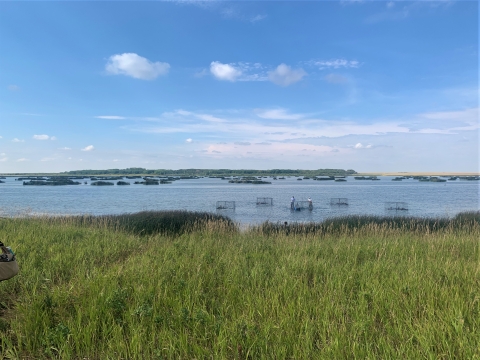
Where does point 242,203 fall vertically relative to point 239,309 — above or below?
below

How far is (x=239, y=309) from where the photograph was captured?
462 centimetres

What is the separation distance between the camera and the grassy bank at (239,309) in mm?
3607

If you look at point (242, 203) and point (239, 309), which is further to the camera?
point (242, 203)

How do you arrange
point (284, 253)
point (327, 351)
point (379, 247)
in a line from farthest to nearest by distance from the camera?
point (379, 247), point (284, 253), point (327, 351)

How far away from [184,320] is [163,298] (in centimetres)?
80

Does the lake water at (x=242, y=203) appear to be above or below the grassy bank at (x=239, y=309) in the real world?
below

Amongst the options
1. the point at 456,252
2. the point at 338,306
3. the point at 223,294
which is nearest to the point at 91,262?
the point at 223,294

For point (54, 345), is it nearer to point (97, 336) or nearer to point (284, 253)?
point (97, 336)

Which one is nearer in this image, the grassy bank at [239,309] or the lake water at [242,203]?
the grassy bank at [239,309]

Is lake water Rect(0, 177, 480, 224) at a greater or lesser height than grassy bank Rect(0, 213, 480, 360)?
lesser

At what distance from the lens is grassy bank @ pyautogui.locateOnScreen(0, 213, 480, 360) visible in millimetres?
3607

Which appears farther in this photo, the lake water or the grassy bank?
the lake water

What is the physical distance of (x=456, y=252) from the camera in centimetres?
816

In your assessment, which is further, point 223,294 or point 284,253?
point 284,253
